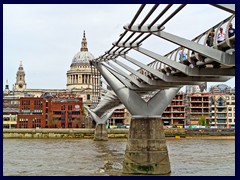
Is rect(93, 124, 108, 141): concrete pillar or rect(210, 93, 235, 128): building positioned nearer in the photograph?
rect(93, 124, 108, 141): concrete pillar

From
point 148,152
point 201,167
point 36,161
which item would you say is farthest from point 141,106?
point 36,161

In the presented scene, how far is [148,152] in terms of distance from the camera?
2414 centimetres

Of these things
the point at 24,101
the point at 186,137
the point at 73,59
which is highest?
the point at 73,59

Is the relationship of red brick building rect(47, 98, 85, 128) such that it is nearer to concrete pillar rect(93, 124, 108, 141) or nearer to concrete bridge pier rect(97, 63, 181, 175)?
concrete pillar rect(93, 124, 108, 141)

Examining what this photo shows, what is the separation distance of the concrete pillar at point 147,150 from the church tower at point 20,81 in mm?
120739

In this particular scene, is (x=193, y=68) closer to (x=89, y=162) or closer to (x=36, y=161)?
(x=89, y=162)

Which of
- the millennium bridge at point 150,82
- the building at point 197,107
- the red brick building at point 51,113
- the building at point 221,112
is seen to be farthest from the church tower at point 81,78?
the millennium bridge at point 150,82

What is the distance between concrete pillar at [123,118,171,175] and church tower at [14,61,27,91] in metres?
121

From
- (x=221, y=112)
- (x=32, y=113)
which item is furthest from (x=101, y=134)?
(x=221, y=112)

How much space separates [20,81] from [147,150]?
123m

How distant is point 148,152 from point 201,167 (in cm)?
568

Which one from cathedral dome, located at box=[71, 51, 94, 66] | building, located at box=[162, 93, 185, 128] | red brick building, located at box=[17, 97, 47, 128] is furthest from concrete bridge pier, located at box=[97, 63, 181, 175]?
cathedral dome, located at box=[71, 51, 94, 66]

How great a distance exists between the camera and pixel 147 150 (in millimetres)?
24109

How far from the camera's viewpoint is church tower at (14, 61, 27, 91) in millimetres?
142625
